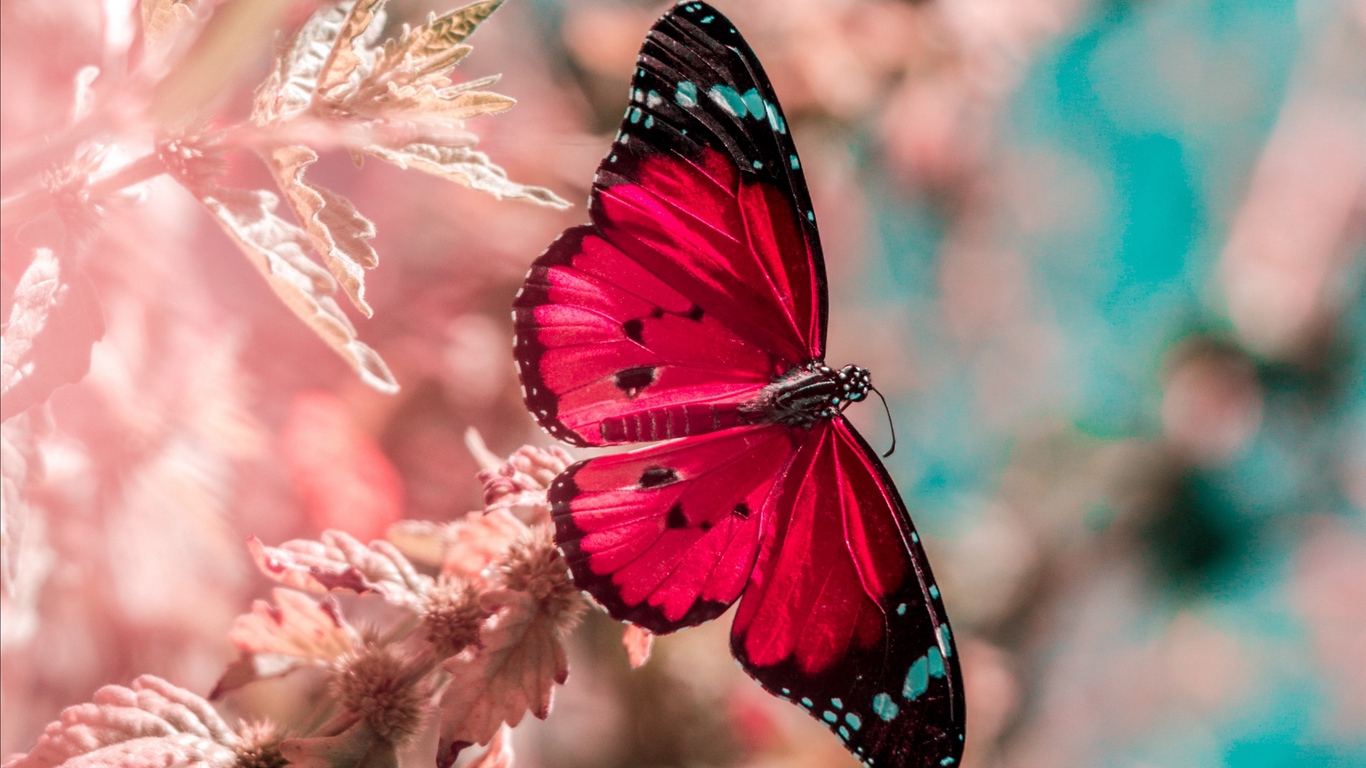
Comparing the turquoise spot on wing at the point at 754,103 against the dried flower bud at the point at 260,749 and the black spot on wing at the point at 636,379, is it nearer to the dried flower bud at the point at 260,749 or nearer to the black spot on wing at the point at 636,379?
the black spot on wing at the point at 636,379

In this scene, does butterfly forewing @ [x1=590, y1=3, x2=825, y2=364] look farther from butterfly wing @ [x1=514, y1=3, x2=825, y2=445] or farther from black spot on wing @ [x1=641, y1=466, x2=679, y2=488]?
black spot on wing @ [x1=641, y1=466, x2=679, y2=488]

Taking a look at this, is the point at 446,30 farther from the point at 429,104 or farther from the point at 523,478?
the point at 523,478

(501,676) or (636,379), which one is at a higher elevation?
(636,379)

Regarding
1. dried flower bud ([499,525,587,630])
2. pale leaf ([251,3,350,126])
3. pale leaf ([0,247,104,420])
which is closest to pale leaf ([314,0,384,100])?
pale leaf ([251,3,350,126])

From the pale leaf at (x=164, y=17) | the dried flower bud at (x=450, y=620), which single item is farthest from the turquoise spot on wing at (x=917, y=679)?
the pale leaf at (x=164, y=17)

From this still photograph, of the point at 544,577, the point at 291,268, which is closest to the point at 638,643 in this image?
the point at 544,577

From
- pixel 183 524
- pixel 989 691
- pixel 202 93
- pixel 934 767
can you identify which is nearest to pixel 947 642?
pixel 934 767

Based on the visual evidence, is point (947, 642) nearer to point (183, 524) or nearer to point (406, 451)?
point (183, 524)
